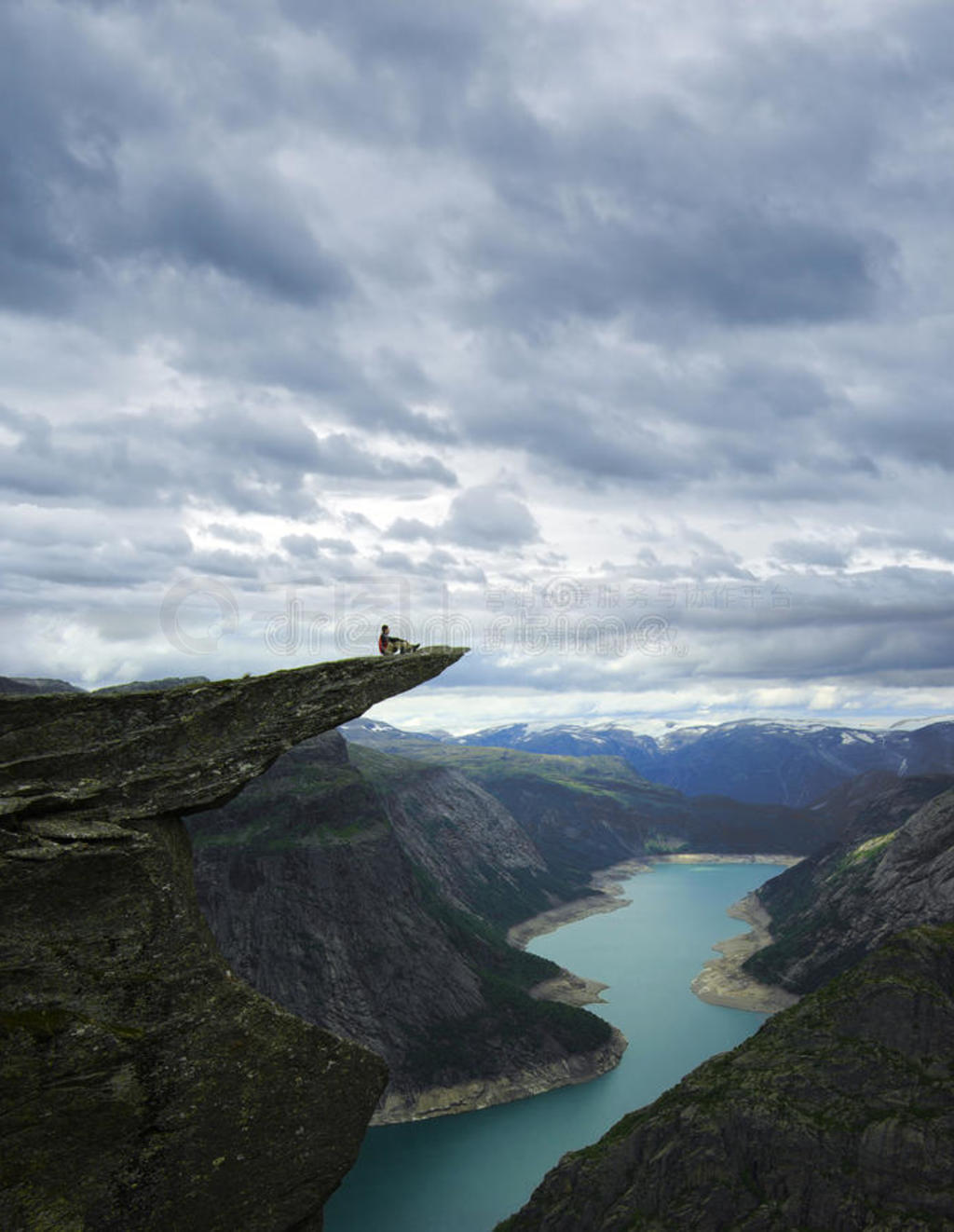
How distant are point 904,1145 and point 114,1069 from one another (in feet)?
200

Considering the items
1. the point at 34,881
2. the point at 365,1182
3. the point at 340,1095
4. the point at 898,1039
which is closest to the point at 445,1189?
the point at 365,1182

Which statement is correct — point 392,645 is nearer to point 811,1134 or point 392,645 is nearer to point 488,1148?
point 811,1134

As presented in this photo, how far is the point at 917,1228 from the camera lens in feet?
164

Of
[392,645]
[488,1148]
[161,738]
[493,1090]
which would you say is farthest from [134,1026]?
[493,1090]

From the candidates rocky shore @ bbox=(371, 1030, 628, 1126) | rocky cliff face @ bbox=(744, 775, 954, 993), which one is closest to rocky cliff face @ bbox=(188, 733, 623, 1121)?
rocky shore @ bbox=(371, 1030, 628, 1126)

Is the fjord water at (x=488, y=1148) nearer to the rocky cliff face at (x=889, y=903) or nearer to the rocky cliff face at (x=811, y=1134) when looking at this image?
the rocky cliff face at (x=889, y=903)

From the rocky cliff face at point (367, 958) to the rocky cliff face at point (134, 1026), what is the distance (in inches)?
4936

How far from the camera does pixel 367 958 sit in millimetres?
145375

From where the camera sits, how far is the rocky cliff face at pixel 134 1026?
17.6 m

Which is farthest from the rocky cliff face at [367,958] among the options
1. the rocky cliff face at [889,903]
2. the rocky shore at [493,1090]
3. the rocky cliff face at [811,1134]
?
the rocky cliff face at [811,1134]

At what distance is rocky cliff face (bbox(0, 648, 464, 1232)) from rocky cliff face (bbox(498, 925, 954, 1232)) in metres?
50.7

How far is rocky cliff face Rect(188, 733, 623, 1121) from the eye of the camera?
134250 millimetres

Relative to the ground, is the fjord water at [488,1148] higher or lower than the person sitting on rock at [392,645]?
lower

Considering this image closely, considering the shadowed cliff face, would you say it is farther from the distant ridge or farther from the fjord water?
the fjord water
